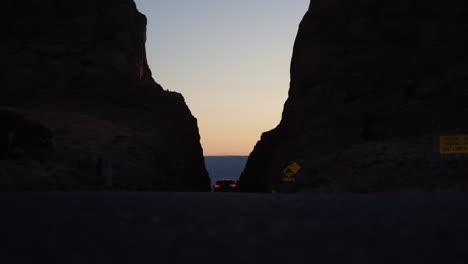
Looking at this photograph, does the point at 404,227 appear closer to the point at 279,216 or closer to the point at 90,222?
the point at 279,216

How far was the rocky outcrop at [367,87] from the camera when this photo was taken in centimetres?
4622

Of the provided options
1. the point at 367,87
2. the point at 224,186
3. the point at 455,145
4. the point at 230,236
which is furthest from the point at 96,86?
the point at 230,236

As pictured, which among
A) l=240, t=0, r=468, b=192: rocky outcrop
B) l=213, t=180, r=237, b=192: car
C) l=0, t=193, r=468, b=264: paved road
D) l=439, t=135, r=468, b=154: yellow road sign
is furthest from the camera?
l=240, t=0, r=468, b=192: rocky outcrop

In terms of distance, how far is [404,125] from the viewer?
49156mm

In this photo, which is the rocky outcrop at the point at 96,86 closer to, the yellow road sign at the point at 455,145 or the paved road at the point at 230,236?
the yellow road sign at the point at 455,145

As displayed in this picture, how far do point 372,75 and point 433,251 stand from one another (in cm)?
5020

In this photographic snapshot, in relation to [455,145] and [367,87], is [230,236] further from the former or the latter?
[367,87]

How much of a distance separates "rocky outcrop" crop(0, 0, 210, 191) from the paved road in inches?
1289

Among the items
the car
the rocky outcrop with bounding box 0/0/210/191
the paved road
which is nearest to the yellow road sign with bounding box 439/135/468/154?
the car

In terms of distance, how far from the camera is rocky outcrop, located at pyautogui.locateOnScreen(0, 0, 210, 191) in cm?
4919

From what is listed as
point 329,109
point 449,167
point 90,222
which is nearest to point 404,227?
point 90,222

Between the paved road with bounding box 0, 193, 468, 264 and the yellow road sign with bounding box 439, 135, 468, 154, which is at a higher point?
the yellow road sign with bounding box 439, 135, 468, 154

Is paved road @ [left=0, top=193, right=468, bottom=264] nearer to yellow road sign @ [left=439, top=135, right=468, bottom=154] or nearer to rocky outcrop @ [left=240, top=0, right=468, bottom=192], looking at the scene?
yellow road sign @ [left=439, top=135, right=468, bottom=154]

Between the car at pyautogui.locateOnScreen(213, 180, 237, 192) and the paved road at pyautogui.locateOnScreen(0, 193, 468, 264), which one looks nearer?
the paved road at pyautogui.locateOnScreen(0, 193, 468, 264)
